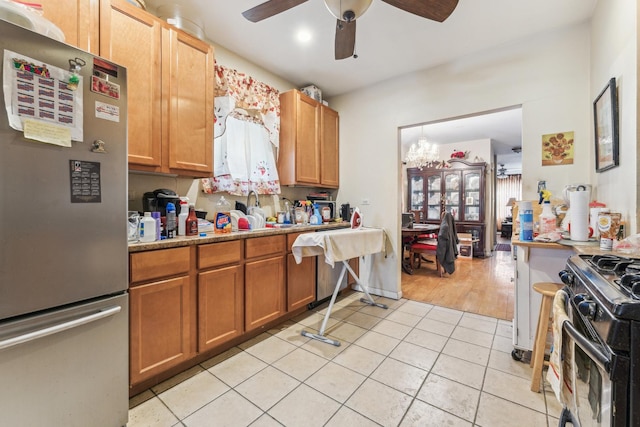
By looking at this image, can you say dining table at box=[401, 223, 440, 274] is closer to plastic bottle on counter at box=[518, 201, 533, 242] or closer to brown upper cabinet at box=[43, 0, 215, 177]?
plastic bottle on counter at box=[518, 201, 533, 242]

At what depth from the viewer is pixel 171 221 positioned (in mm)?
1842

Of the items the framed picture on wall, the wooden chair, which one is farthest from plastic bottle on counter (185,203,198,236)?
the wooden chair

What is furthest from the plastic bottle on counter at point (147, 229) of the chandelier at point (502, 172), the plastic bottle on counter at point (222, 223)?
the chandelier at point (502, 172)

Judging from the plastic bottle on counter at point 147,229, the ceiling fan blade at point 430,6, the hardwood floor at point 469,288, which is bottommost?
the hardwood floor at point 469,288

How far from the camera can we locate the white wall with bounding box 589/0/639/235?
4.40 ft

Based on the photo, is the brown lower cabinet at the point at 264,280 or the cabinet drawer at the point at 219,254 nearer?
the cabinet drawer at the point at 219,254

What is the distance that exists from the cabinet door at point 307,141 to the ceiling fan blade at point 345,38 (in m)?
1.10

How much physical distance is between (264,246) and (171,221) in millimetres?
754

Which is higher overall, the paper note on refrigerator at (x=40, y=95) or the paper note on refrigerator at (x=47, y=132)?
the paper note on refrigerator at (x=40, y=95)

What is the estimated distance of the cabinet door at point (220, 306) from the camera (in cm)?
187

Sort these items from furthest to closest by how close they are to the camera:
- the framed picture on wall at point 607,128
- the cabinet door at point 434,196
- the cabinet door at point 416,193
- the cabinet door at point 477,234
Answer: the cabinet door at point 416,193, the cabinet door at point 434,196, the cabinet door at point 477,234, the framed picture on wall at point 607,128

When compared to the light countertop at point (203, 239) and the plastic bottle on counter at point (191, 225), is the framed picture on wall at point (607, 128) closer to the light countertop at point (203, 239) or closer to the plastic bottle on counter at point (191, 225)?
the light countertop at point (203, 239)

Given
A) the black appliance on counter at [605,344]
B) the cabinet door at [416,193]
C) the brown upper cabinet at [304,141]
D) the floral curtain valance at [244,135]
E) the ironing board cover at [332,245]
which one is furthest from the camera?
the cabinet door at [416,193]

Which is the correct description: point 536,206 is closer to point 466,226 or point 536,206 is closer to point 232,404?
point 232,404
